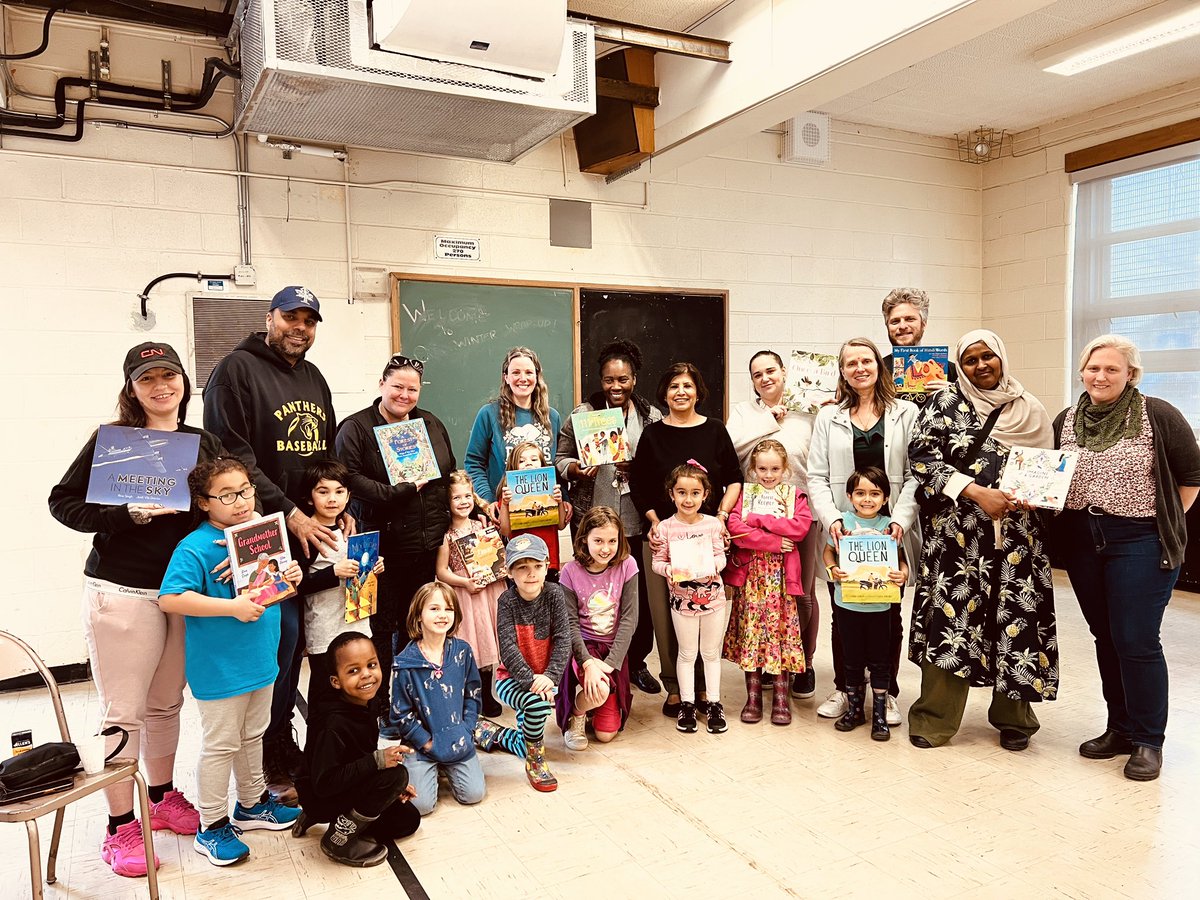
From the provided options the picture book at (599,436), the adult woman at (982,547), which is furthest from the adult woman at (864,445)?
the picture book at (599,436)

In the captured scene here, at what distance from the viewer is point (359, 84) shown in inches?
132

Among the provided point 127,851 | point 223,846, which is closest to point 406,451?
point 223,846

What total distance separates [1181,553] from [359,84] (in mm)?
3379

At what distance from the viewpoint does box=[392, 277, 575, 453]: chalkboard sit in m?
4.75

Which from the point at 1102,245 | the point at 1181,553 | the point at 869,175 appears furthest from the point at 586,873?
the point at 1102,245

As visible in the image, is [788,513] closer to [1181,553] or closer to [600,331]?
[1181,553]

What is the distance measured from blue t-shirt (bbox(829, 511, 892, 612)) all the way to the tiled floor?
1.65 ft

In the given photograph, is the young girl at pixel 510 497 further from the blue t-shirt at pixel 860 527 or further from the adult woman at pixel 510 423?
the blue t-shirt at pixel 860 527

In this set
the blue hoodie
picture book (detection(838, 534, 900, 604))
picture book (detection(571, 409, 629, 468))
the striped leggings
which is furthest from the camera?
picture book (detection(571, 409, 629, 468))

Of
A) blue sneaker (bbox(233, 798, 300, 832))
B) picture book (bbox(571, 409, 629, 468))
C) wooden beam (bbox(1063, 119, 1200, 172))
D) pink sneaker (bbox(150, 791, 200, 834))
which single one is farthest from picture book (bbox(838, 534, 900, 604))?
wooden beam (bbox(1063, 119, 1200, 172))

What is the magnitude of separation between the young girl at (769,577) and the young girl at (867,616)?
0.60 ft

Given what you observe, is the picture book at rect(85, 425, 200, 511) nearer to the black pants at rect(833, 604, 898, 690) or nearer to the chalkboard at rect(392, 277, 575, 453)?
the black pants at rect(833, 604, 898, 690)

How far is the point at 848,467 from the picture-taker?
3.24m

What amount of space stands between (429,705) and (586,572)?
814mm
